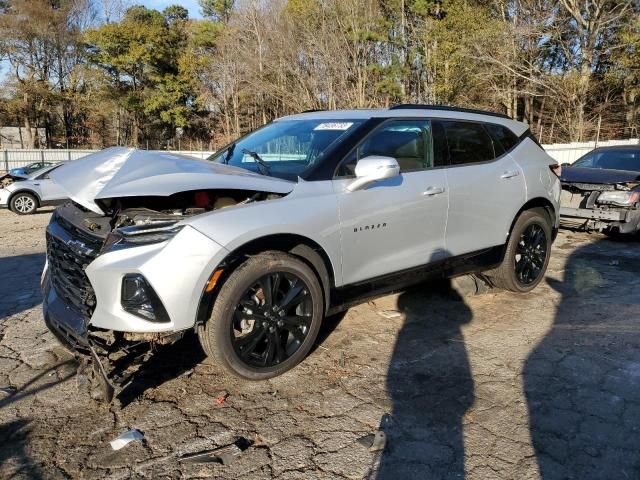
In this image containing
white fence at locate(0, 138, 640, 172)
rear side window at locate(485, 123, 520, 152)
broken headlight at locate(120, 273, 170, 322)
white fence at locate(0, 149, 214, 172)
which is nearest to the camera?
broken headlight at locate(120, 273, 170, 322)

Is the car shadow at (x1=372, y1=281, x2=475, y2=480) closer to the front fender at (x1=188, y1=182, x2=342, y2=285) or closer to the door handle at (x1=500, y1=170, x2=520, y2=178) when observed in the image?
the front fender at (x1=188, y1=182, x2=342, y2=285)

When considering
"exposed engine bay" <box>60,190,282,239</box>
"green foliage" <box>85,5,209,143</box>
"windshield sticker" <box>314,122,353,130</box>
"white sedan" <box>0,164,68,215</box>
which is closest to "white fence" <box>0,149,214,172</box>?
"white sedan" <box>0,164,68,215</box>

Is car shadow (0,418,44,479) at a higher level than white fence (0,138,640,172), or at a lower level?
lower

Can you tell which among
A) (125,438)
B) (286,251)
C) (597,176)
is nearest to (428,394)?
(286,251)

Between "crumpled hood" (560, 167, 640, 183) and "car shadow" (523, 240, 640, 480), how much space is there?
2795mm

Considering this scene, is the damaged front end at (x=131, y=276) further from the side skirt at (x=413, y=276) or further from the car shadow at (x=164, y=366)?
the side skirt at (x=413, y=276)

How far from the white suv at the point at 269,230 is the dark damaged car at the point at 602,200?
12.5ft

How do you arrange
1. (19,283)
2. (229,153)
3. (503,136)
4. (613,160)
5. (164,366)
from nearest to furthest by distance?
(164,366) → (229,153) → (503,136) → (19,283) → (613,160)

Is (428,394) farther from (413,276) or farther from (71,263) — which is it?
(71,263)

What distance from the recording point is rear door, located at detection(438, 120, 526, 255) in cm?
423

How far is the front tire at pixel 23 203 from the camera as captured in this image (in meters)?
12.6

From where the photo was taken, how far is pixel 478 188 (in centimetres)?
437

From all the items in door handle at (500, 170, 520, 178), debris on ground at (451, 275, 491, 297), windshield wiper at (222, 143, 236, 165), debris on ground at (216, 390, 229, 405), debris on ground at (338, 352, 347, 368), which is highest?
windshield wiper at (222, 143, 236, 165)

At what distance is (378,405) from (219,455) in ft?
3.21
